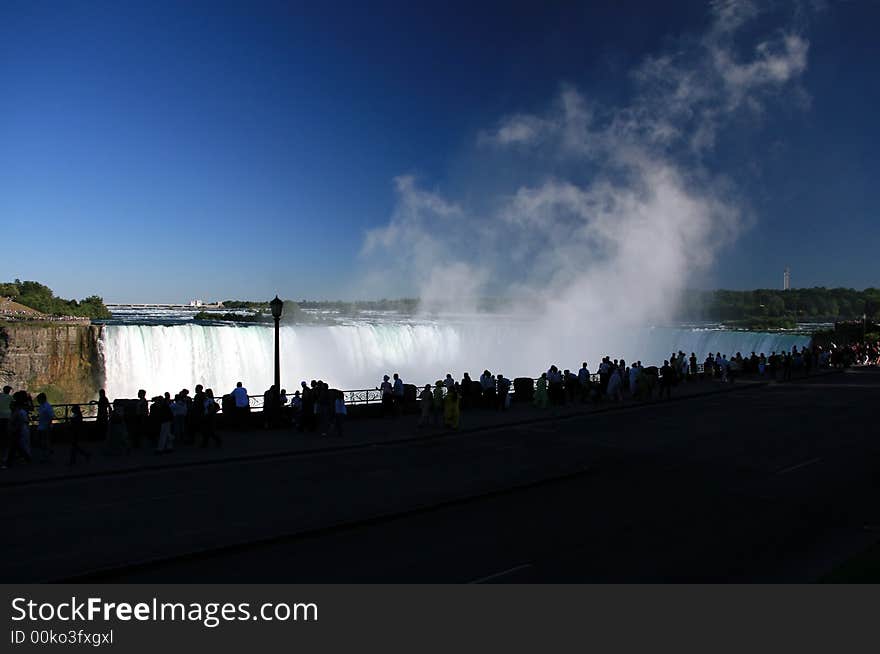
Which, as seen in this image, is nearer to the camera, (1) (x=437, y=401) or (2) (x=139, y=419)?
(2) (x=139, y=419)

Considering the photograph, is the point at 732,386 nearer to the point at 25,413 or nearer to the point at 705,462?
the point at 705,462

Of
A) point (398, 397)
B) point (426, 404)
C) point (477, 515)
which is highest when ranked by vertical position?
point (398, 397)

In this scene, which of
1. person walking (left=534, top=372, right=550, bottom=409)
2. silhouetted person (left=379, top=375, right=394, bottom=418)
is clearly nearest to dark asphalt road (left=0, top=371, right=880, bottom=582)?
silhouetted person (left=379, top=375, right=394, bottom=418)

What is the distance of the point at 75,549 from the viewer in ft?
25.4

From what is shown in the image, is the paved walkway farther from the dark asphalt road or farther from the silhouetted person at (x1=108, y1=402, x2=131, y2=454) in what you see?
the dark asphalt road

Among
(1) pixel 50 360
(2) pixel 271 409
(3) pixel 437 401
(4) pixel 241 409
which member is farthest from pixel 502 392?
(1) pixel 50 360

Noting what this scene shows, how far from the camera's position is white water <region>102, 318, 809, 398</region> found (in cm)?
4909

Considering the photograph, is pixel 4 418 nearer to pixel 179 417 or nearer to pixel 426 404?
pixel 179 417

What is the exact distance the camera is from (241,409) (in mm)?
17500

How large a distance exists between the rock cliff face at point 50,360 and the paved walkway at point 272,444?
2024 inches

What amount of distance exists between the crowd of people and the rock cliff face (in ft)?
151

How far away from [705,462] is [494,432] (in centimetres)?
601

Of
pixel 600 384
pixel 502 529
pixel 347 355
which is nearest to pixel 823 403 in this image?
A: pixel 600 384

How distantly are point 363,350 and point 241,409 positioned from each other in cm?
4301
